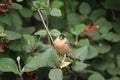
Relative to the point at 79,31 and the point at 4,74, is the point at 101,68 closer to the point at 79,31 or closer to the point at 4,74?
the point at 79,31

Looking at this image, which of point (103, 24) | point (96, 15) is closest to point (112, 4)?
point (96, 15)

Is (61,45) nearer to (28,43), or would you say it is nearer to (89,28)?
(28,43)

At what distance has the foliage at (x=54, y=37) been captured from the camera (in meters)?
1.54

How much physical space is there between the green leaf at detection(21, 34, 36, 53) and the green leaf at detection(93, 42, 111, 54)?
1.56 feet

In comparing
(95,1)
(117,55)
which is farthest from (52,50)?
(95,1)

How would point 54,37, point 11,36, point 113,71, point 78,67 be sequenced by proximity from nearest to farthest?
point 78,67, point 11,36, point 54,37, point 113,71

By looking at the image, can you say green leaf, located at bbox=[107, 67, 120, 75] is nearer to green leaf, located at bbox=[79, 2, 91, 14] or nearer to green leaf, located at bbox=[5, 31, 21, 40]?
green leaf, located at bbox=[79, 2, 91, 14]

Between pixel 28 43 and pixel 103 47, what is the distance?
1.74 feet

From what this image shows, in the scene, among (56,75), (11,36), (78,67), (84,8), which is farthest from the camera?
(84,8)

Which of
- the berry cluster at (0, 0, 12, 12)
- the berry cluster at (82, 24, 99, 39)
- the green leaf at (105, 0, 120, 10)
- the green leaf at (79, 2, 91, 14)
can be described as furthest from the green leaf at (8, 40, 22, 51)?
the green leaf at (105, 0, 120, 10)

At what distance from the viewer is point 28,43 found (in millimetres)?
1744

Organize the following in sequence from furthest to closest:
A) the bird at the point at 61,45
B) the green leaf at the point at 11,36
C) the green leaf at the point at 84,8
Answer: the green leaf at the point at 84,8 < the green leaf at the point at 11,36 < the bird at the point at 61,45

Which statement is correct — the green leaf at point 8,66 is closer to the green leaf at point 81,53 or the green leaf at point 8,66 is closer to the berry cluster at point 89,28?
the green leaf at point 81,53

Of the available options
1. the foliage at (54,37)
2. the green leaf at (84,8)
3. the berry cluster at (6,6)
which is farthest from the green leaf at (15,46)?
the green leaf at (84,8)
